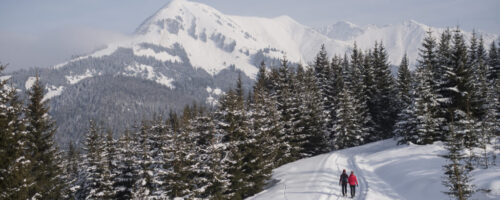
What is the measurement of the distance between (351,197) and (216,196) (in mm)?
9249

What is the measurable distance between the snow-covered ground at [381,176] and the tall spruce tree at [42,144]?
1462 centimetres

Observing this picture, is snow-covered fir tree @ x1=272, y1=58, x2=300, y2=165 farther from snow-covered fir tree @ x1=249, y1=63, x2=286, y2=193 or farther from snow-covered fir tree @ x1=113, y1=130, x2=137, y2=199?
snow-covered fir tree @ x1=113, y1=130, x2=137, y2=199

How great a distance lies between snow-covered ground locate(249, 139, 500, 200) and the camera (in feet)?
69.7

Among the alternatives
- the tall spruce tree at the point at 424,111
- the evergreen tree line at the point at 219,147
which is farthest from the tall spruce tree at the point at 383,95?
the tall spruce tree at the point at 424,111

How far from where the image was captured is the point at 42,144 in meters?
23.9

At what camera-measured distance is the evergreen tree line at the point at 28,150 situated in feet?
57.1

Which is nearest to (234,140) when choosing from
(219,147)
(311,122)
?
(219,147)

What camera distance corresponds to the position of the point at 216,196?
2433 cm

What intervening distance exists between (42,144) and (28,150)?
107 centimetres

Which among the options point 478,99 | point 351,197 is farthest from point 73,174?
point 478,99

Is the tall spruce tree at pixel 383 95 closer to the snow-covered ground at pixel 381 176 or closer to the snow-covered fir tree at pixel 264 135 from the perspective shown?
the snow-covered ground at pixel 381 176

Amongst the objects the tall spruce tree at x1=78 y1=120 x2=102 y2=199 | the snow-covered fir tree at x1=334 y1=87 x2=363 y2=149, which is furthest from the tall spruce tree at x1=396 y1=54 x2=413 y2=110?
the tall spruce tree at x1=78 y1=120 x2=102 y2=199

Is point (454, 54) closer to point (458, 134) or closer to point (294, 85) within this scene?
point (458, 134)

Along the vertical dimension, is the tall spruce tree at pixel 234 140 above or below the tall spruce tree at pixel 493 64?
below
